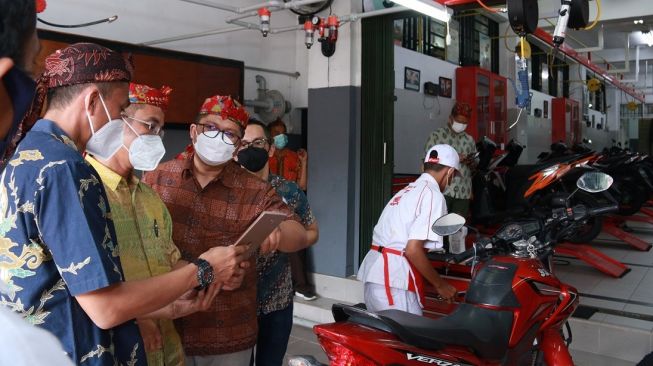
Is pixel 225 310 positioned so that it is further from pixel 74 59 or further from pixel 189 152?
pixel 74 59

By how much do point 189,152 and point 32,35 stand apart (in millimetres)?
1491

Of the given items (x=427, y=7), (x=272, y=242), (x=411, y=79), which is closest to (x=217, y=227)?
(x=272, y=242)

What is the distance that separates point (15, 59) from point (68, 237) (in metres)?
0.50

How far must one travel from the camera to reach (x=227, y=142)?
2010mm

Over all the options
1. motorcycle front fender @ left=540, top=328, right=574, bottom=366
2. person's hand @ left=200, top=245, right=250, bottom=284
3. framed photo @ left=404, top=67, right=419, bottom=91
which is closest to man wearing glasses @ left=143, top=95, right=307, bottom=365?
person's hand @ left=200, top=245, right=250, bottom=284

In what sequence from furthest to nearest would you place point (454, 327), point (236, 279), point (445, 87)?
point (445, 87) → point (454, 327) → point (236, 279)

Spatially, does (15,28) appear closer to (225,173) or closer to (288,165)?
(225,173)

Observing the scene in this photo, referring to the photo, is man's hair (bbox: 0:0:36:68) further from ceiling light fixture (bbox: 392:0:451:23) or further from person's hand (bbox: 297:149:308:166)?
person's hand (bbox: 297:149:308:166)

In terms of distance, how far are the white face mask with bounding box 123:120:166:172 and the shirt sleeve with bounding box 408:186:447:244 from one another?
1.33m

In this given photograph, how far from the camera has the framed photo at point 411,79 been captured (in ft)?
24.5

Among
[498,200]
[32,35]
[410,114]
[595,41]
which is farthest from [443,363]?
[595,41]

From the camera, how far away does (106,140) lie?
1454mm

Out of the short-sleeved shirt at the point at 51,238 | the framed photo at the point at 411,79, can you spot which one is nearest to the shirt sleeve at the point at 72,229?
the short-sleeved shirt at the point at 51,238

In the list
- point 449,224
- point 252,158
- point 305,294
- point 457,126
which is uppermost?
point 457,126
